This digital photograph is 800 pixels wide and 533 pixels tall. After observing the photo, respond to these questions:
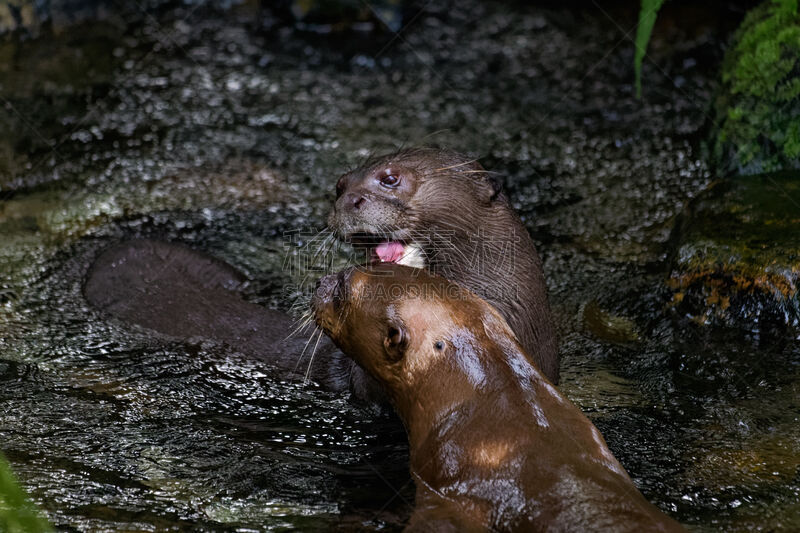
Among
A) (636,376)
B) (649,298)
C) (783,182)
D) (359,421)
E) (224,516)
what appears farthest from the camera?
(783,182)

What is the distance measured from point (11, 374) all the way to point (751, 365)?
125 inches

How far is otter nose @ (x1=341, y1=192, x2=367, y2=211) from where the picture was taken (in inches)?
167

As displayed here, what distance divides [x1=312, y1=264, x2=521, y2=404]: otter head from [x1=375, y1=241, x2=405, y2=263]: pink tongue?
1.79 feet

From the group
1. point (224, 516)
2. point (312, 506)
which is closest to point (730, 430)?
point (312, 506)

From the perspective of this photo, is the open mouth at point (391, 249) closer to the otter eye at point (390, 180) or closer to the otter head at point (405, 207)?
the otter head at point (405, 207)

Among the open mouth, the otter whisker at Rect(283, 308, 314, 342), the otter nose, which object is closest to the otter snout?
the otter nose

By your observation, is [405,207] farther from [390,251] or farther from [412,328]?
[412,328]

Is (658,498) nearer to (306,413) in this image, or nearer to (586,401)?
(586,401)

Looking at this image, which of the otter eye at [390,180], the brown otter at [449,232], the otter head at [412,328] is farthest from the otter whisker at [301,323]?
the otter eye at [390,180]

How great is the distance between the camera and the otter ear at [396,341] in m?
3.42

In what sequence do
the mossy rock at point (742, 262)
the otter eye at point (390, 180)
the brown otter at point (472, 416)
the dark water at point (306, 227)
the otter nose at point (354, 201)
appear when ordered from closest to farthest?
the brown otter at point (472, 416) < the dark water at point (306, 227) < the otter nose at point (354, 201) < the otter eye at point (390, 180) < the mossy rock at point (742, 262)

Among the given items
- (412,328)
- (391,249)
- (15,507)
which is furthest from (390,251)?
(15,507)

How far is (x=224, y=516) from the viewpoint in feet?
10.7

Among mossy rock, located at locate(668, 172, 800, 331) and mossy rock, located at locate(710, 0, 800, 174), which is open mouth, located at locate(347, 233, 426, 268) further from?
mossy rock, located at locate(710, 0, 800, 174)
